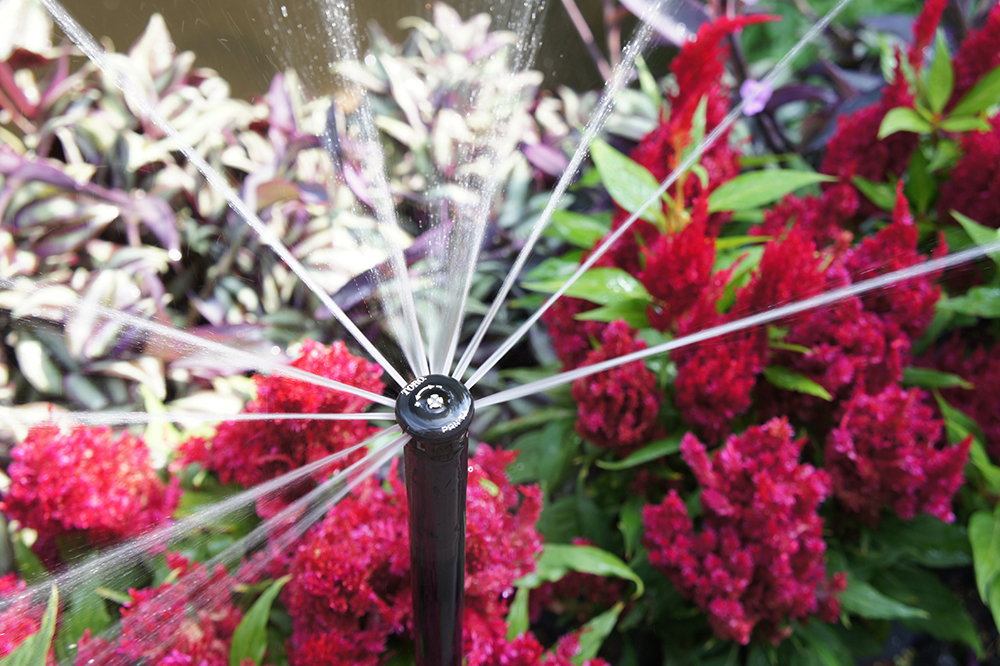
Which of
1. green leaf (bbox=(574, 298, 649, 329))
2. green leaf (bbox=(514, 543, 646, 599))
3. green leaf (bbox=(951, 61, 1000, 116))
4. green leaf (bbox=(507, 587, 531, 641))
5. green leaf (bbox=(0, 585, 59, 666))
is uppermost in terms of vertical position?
green leaf (bbox=(951, 61, 1000, 116))

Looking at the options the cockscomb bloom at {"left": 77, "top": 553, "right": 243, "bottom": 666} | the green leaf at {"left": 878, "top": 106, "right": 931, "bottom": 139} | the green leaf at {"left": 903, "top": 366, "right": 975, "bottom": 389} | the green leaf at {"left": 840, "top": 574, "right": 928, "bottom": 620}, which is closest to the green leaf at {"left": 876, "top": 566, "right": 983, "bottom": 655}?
the green leaf at {"left": 840, "top": 574, "right": 928, "bottom": 620}

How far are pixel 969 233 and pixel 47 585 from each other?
996 mm

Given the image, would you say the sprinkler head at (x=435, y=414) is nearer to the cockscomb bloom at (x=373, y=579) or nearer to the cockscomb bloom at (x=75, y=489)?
A: the cockscomb bloom at (x=373, y=579)

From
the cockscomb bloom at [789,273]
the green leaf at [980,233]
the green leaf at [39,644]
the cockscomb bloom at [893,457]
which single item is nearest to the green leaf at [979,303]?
the green leaf at [980,233]

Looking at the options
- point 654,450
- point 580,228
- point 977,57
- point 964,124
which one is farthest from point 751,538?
point 977,57

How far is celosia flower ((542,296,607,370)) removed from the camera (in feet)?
2.62

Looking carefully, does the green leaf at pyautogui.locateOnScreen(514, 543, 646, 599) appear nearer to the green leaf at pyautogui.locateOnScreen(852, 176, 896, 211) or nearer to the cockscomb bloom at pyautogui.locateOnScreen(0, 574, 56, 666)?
the cockscomb bloom at pyautogui.locateOnScreen(0, 574, 56, 666)

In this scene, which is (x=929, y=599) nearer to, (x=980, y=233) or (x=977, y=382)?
(x=977, y=382)

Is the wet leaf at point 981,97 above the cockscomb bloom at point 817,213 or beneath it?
above

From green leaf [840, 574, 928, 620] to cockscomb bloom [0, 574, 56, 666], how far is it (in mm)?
746

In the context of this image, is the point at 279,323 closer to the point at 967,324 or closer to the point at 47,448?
the point at 47,448

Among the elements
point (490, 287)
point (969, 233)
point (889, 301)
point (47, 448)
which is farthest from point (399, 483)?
point (969, 233)

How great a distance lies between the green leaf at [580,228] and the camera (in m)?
0.88

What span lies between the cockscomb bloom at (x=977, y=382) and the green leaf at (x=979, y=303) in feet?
0.18
